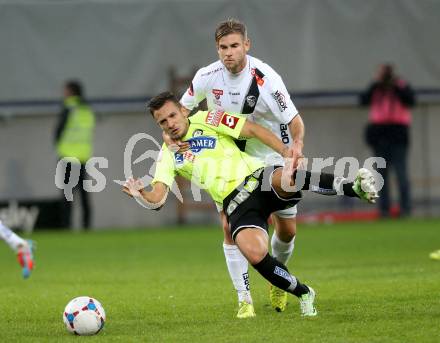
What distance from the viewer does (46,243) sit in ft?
59.8

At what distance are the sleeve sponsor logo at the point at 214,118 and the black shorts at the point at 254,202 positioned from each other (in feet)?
1.71

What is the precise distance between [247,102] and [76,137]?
11.2 meters

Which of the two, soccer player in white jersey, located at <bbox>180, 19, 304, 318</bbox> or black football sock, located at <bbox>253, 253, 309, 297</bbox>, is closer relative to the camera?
black football sock, located at <bbox>253, 253, 309, 297</bbox>

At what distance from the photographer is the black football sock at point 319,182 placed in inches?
344

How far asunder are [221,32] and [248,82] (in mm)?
593

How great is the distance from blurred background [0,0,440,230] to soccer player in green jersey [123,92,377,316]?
37.7ft

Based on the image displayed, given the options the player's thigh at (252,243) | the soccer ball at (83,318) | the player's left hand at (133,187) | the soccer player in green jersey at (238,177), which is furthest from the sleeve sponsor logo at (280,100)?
the soccer ball at (83,318)

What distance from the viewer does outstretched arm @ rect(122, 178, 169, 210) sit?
8.43 meters

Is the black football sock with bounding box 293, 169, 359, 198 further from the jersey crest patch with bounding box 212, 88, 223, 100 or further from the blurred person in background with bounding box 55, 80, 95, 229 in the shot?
the blurred person in background with bounding box 55, 80, 95, 229

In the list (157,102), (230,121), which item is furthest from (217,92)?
(157,102)

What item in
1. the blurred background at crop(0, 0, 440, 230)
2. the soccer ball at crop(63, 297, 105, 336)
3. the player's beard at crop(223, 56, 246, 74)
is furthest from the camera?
the blurred background at crop(0, 0, 440, 230)

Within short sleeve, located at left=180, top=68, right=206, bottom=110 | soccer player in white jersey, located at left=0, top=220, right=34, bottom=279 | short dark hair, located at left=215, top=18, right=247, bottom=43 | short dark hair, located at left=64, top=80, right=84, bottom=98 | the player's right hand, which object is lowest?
soccer player in white jersey, located at left=0, top=220, right=34, bottom=279

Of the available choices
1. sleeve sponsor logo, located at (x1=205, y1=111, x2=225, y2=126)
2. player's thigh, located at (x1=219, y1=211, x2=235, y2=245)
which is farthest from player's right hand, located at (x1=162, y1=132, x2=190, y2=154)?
player's thigh, located at (x1=219, y1=211, x2=235, y2=245)

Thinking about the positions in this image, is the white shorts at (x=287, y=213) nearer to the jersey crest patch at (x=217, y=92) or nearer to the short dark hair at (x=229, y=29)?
the jersey crest patch at (x=217, y=92)
